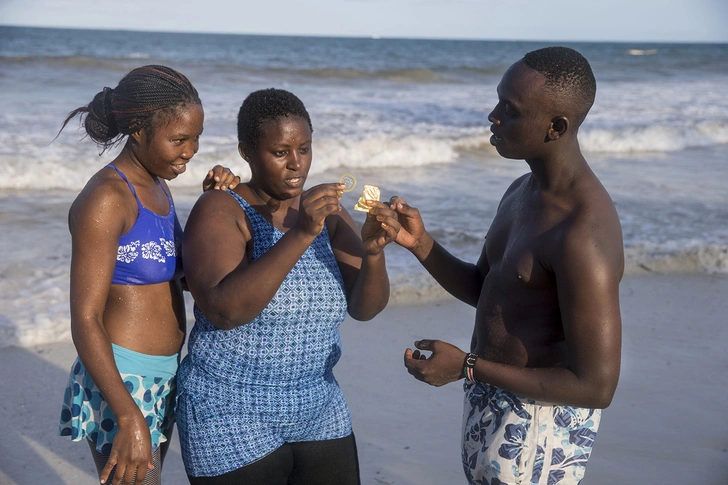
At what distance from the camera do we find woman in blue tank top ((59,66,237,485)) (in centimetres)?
238

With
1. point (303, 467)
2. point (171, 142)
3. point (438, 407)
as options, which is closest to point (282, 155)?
point (171, 142)

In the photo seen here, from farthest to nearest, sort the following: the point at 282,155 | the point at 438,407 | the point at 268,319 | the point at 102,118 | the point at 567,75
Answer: the point at 438,407 → the point at 102,118 → the point at 282,155 → the point at 268,319 → the point at 567,75

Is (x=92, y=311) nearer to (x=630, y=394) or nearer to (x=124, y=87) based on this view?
(x=124, y=87)

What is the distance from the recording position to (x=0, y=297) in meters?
5.93

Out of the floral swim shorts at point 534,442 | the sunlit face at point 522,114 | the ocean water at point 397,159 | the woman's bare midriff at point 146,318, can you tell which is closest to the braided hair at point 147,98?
the woman's bare midriff at point 146,318

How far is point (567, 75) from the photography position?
223 cm

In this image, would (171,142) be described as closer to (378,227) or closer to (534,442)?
(378,227)

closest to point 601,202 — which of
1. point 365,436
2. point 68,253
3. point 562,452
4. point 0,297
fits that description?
point 562,452

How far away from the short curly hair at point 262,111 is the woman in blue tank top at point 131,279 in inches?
6.9

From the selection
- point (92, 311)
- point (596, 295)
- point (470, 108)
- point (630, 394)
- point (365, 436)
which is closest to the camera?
point (596, 295)

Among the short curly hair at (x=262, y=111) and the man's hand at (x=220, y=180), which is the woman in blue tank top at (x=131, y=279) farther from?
the short curly hair at (x=262, y=111)

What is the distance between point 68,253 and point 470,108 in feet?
43.8

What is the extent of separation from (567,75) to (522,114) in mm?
176

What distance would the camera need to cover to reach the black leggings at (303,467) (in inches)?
98.2
